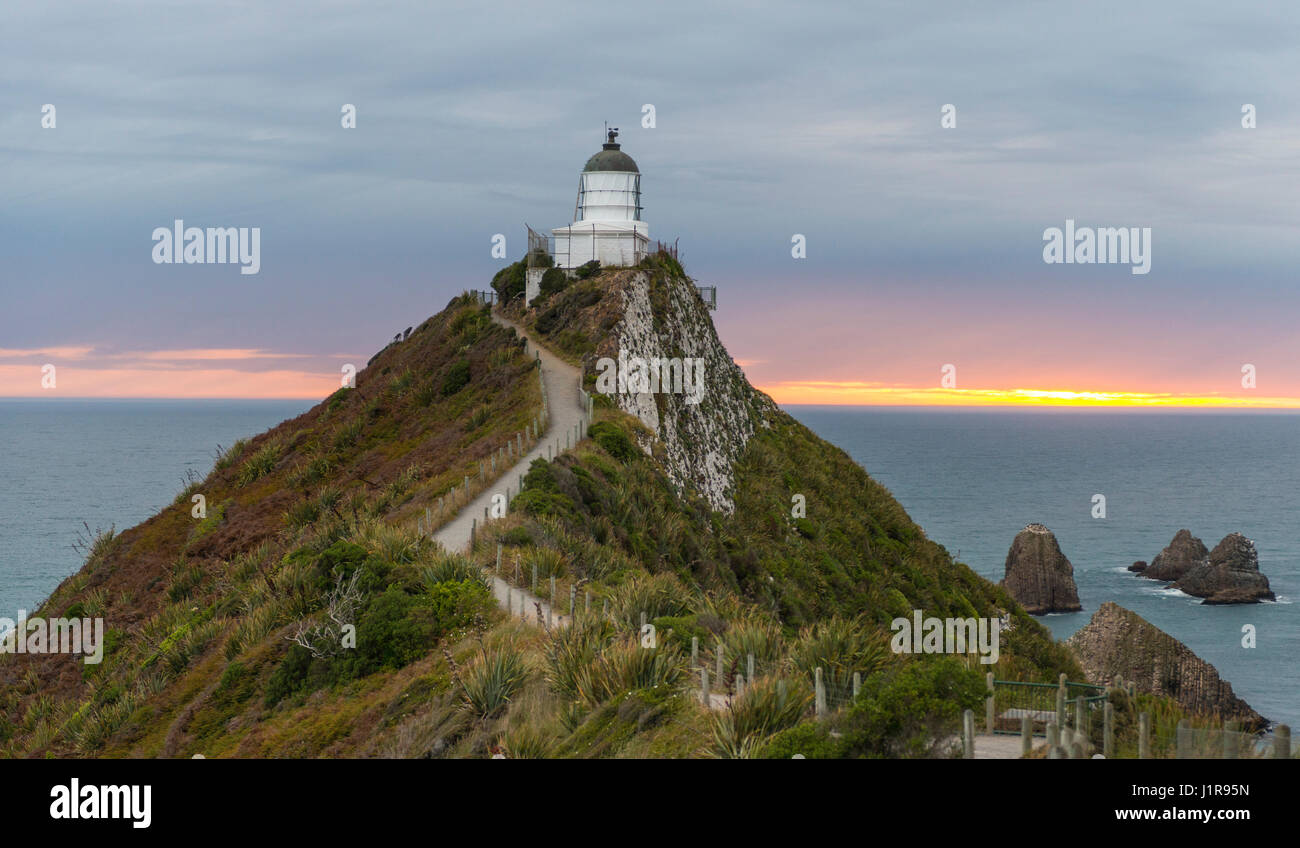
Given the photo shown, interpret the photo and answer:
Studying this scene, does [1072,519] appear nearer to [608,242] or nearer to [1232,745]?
[608,242]

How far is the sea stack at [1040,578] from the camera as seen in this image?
263 ft

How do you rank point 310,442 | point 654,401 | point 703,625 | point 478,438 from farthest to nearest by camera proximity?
1. point 310,442
2. point 654,401
3. point 478,438
4. point 703,625

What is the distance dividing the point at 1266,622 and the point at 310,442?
217 ft

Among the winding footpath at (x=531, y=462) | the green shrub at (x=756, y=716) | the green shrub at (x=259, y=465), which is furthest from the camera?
the green shrub at (x=259, y=465)

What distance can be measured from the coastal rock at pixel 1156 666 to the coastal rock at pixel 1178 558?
35580 mm

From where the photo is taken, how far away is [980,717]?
11719 millimetres

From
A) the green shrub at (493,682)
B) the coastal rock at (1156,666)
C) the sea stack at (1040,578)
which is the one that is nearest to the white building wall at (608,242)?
the coastal rock at (1156,666)

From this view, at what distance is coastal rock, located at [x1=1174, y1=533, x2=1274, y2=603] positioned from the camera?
3196 inches

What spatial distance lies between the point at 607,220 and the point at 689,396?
15.6m

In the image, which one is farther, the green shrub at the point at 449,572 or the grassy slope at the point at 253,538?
the grassy slope at the point at 253,538

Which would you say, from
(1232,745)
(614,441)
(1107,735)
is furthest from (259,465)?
(1232,745)

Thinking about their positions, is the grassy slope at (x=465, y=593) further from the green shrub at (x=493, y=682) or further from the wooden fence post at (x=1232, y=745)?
the wooden fence post at (x=1232, y=745)
